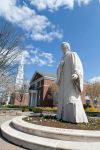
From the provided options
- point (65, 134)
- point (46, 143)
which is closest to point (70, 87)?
point (65, 134)

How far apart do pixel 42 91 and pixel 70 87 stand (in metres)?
33.1

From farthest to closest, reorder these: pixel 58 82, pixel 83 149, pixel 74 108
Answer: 1. pixel 58 82
2. pixel 74 108
3. pixel 83 149

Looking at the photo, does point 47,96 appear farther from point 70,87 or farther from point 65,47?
point 70,87

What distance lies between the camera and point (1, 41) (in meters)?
18.7

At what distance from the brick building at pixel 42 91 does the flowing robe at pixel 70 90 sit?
31665mm

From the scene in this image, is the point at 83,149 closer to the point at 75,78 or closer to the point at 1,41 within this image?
the point at 75,78

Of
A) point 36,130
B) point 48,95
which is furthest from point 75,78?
point 48,95

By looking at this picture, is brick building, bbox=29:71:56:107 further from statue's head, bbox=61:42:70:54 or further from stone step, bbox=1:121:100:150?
stone step, bbox=1:121:100:150

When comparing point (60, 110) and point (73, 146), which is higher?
point (60, 110)

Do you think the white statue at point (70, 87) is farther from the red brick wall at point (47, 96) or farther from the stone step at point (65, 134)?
the red brick wall at point (47, 96)

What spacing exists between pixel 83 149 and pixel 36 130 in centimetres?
197

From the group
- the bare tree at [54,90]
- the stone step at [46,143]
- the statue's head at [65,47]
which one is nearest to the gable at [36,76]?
the bare tree at [54,90]

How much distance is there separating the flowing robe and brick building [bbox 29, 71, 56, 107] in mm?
31665

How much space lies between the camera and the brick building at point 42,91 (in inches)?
1644
